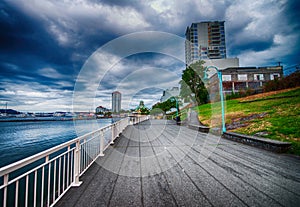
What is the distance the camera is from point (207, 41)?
62.2 m

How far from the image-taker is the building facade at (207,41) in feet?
197

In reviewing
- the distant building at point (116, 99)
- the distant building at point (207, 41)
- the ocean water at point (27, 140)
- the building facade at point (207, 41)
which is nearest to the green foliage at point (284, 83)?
the distant building at point (116, 99)

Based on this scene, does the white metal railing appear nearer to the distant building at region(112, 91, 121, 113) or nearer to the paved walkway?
the paved walkway

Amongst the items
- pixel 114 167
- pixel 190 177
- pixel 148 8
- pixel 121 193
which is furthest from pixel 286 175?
pixel 148 8

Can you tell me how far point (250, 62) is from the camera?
112 feet

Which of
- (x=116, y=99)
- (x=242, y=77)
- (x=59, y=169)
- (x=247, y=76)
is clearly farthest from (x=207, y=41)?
(x=59, y=169)

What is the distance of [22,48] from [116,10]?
10.3 metres

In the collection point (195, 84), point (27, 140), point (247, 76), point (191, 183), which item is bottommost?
point (27, 140)

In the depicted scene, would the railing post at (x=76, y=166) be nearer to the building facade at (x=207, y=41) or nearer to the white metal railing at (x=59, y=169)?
the white metal railing at (x=59, y=169)

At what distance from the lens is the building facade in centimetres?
6010

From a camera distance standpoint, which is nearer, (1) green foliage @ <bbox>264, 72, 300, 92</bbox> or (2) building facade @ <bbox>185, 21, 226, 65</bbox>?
(1) green foliage @ <bbox>264, 72, 300, 92</bbox>

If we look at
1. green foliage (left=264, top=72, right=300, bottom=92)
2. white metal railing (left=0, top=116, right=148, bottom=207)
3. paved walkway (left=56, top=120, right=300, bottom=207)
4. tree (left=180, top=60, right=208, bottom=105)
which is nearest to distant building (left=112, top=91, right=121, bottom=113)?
tree (left=180, top=60, right=208, bottom=105)

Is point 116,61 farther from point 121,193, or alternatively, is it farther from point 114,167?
point 121,193

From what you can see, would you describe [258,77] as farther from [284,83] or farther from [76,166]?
[76,166]
